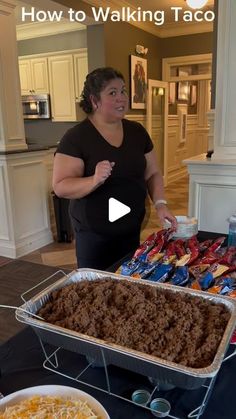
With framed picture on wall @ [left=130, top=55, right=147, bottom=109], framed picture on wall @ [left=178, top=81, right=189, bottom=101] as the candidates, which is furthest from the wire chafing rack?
framed picture on wall @ [left=178, top=81, right=189, bottom=101]

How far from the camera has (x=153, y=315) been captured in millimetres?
684

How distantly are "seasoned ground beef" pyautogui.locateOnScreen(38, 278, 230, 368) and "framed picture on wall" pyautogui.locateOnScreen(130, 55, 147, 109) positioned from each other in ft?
15.1

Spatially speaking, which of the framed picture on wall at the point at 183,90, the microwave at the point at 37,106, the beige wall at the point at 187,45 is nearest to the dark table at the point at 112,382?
the microwave at the point at 37,106

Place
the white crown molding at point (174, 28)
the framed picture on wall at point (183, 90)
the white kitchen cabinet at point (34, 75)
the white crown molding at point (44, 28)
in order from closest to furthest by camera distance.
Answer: the white crown molding at point (44, 28)
the white kitchen cabinet at point (34, 75)
the white crown molding at point (174, 28)
the framed picture on wall at point (183, 90)

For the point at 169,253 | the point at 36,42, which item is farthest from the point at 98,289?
the point at 36,42

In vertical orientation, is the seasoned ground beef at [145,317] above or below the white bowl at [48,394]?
above

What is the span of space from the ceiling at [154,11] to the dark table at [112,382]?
3.32 meters

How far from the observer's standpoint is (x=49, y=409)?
1.76 feet

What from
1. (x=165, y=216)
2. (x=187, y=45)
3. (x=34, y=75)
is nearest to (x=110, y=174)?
(x=165, y=216)

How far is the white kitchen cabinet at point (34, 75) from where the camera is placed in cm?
519

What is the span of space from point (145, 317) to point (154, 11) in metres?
5.23

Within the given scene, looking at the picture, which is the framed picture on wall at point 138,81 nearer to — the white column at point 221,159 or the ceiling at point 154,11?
the ceiling at point 154,11

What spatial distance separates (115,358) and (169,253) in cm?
52

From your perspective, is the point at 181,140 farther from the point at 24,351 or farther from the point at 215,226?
the point at 24,351
